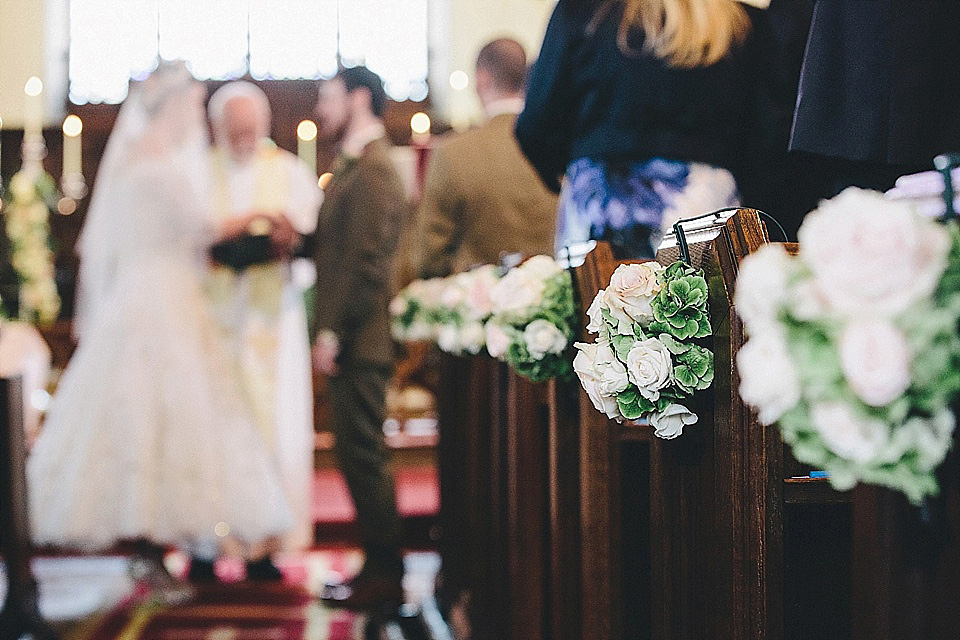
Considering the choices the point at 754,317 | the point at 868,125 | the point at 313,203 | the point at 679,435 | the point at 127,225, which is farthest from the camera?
the point at 313,203

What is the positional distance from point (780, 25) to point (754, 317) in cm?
181

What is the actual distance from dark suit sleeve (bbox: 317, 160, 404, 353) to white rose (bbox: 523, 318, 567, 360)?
199 cm

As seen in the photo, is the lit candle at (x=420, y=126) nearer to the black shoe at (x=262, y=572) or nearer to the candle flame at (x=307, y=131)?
the candle flame at (x=307, y=131)

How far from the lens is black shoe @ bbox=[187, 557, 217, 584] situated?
13.6ft

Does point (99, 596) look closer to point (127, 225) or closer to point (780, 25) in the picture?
point (127, 225)

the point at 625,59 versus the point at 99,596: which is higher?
the point at 625,59

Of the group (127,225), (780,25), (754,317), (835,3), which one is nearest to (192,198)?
→ (127,225)

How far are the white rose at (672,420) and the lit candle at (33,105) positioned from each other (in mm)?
9991

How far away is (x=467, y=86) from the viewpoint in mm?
10242

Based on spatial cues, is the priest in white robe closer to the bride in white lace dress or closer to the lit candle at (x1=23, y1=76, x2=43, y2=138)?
the bride in white lace dress

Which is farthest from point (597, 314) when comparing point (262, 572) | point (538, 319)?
point (262, 572)

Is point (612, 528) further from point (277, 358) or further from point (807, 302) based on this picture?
point (277, 358)

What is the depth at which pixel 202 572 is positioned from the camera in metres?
4.16

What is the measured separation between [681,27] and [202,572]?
2845 millimetres
